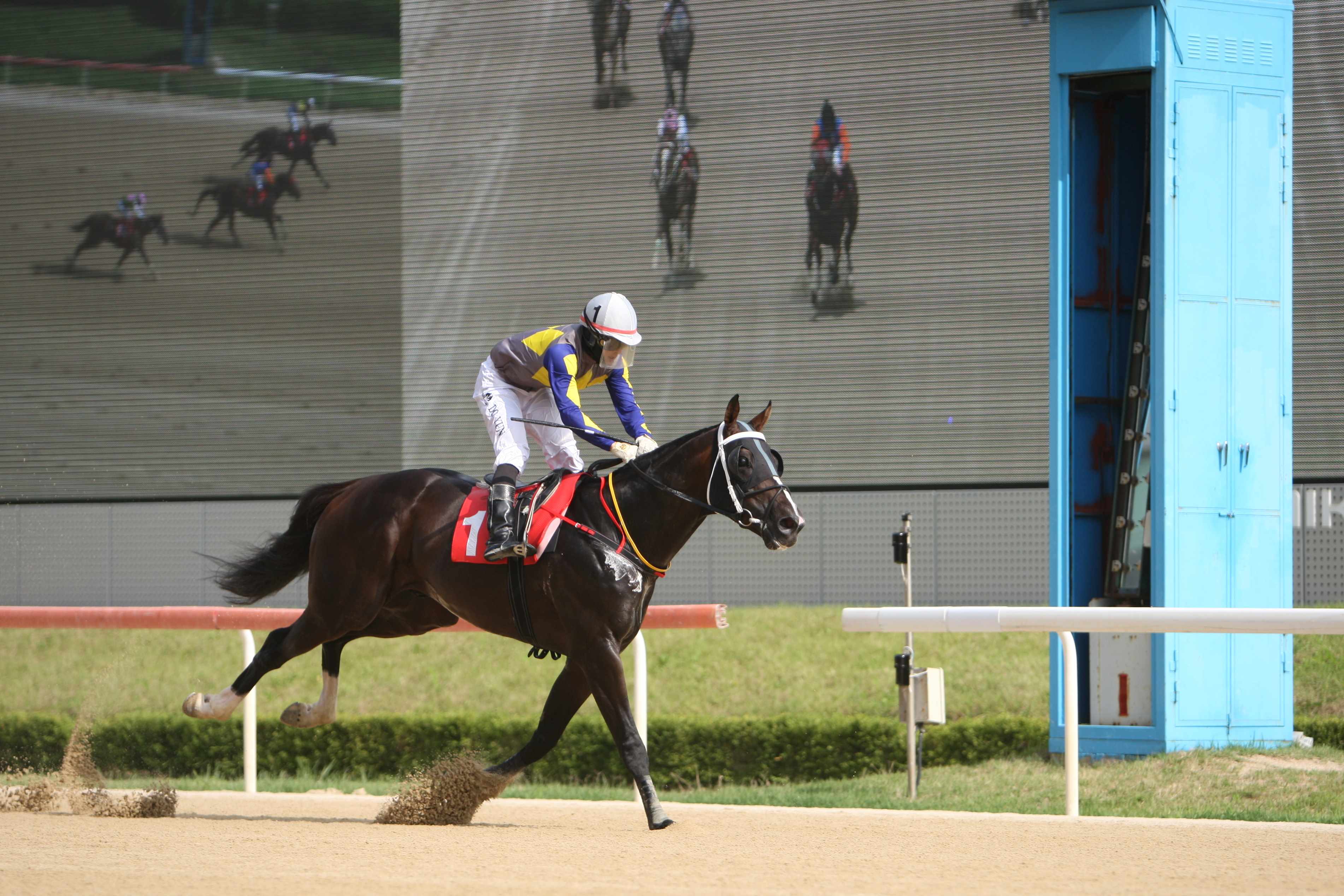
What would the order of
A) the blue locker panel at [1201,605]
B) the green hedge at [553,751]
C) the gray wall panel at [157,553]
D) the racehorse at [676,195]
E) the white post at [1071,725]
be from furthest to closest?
the racehorse at [676,195]
the gray wall panel at [157,553]
the green hedge at [553,751]
the blue locker panel at [1201,605]
the white post at [1071,725]

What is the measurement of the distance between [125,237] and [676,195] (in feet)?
27.3

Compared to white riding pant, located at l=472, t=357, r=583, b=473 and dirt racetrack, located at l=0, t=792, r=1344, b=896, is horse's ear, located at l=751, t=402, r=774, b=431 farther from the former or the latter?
dirt racetrack, located at l=0, t=792, r=1344, b=896

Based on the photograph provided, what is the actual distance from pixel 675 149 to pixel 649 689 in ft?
30.7

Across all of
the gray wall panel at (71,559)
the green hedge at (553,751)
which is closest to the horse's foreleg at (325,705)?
the green hedge at (553,751)

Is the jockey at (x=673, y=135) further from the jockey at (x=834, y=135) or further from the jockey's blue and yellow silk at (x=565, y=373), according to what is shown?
the jockey's blue and yellow silk at (x=565, y=373)

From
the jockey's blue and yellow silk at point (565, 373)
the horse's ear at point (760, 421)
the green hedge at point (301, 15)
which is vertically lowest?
the horse's ear at point (760, 421)

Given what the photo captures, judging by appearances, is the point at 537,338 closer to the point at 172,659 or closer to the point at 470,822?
the point at 470,822

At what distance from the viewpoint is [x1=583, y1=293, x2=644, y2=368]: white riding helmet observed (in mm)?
5383

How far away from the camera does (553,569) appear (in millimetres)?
5230

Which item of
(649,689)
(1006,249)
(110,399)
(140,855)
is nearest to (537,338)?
(140,855)

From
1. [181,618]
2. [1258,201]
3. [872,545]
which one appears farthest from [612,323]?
[872,545]

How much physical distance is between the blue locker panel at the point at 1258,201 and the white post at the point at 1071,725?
10.5 ft

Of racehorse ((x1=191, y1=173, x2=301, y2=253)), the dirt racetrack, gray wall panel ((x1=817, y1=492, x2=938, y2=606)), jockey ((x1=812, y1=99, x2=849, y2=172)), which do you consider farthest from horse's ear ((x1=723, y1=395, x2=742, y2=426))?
racehorse ((x1=191, y1=173, x2=301, y2=253))

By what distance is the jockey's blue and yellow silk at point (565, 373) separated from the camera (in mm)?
5293
